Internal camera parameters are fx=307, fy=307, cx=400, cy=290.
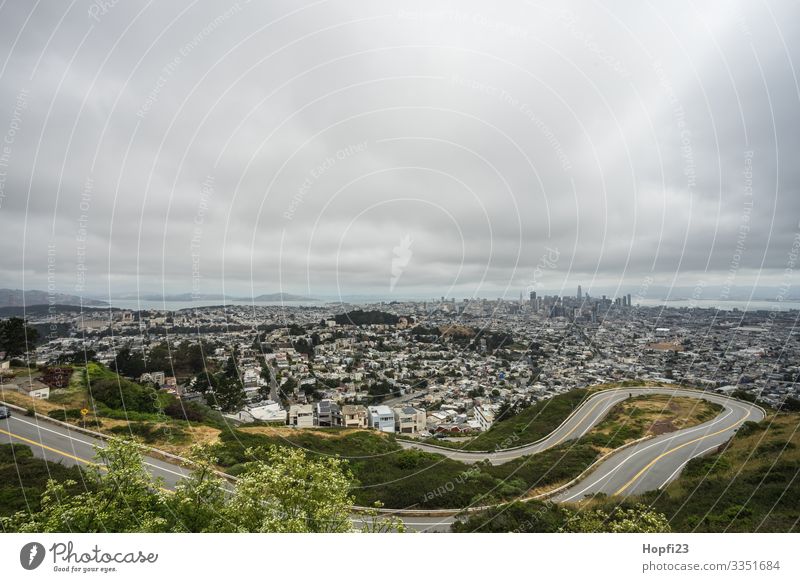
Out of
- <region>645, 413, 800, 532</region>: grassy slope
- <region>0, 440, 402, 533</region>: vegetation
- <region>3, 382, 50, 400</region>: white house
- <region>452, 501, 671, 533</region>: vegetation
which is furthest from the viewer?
<region>3, 382, 50, 400</region>: white house

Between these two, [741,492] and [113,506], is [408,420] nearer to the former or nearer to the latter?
[741,492]

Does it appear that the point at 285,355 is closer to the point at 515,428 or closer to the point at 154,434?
the point at 154,434

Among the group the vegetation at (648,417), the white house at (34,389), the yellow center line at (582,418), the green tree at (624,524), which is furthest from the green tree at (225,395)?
the vegetation at (648,417)

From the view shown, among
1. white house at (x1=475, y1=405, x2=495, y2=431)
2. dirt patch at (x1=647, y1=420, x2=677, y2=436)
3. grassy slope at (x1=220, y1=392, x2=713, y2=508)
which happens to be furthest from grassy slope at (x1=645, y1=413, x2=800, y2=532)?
white house at (x1=475, y1=405, x2=495, y2=431)

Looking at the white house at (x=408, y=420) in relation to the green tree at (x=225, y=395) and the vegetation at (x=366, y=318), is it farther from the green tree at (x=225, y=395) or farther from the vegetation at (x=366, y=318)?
the green tree at (x=225, y=395)

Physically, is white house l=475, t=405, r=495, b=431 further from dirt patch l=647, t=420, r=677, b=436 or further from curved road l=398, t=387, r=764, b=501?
dirt patch l=647, t=420, r=677, b=436

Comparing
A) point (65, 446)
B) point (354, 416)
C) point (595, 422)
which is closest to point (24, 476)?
point (65, 446)
